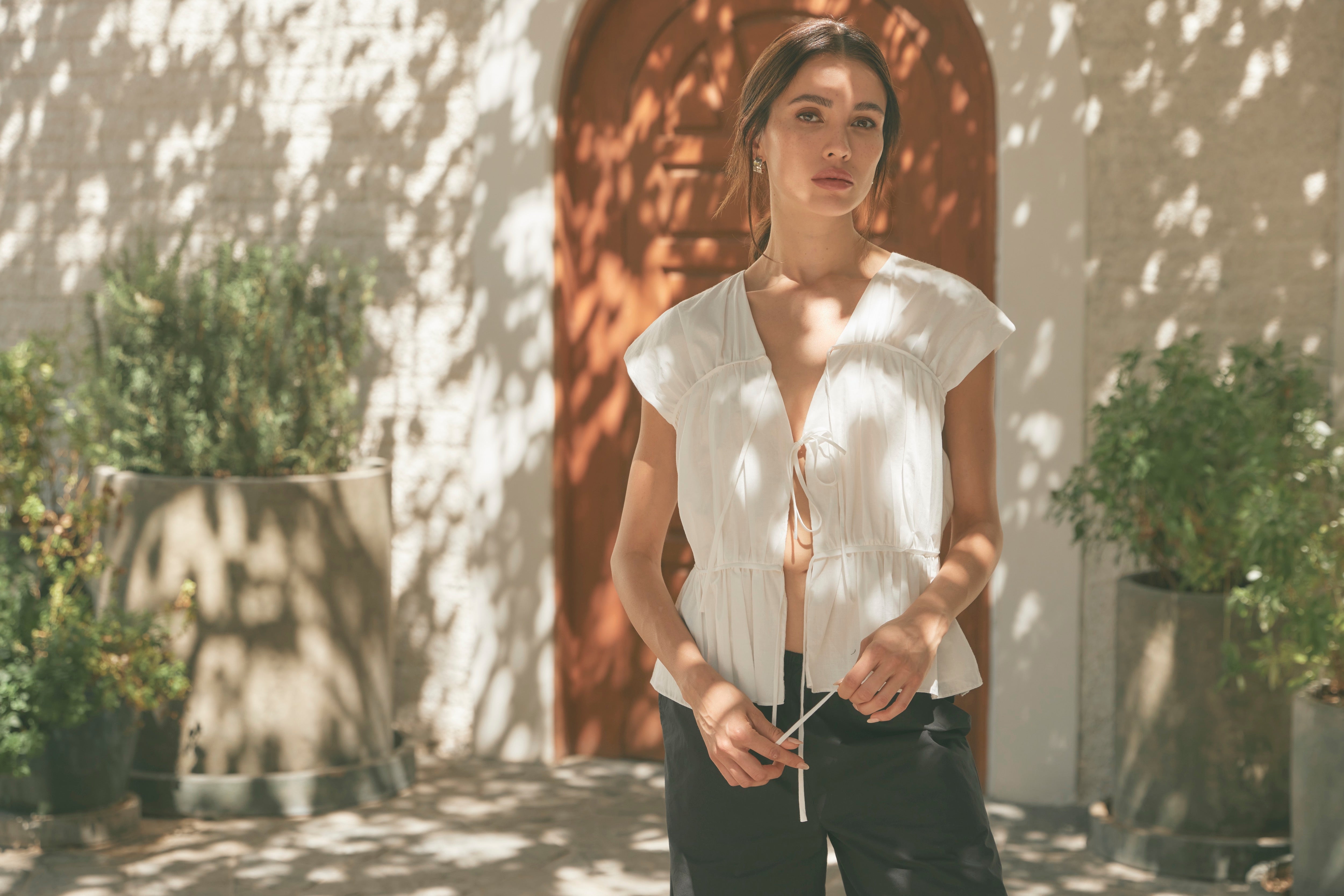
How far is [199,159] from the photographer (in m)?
5.56

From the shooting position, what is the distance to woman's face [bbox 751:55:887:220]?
5.73 ft

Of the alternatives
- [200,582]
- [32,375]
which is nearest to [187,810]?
[200,582]

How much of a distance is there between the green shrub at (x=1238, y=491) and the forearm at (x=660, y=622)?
7.47ft

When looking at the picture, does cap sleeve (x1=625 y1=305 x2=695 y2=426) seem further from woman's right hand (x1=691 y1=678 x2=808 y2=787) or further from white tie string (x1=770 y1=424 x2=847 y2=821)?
woman's right hand (x1=691 y1=678 x2=808 y2=787)

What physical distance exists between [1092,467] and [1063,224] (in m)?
0.81

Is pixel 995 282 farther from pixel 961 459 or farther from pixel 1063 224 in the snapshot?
pixel 961 459

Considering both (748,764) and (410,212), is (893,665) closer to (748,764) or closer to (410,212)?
(748,764)

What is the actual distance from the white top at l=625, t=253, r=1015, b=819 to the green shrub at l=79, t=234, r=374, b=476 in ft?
10.3

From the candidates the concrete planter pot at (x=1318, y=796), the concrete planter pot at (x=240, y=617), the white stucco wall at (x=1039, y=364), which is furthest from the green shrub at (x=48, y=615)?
the concrete planter pot at (x=1318, y=796)

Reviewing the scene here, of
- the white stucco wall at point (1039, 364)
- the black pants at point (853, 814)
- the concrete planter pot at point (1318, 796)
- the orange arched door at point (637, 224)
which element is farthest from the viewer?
the orange arched door at point (637, 224)

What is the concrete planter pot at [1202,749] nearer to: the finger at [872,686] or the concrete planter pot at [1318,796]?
the concrete planter pot at [1318,796]

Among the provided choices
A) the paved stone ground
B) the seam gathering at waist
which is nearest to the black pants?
the seam gathering at waist

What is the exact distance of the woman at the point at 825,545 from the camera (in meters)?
1.69

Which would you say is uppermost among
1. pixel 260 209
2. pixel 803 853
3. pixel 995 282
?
pixel 260 209
